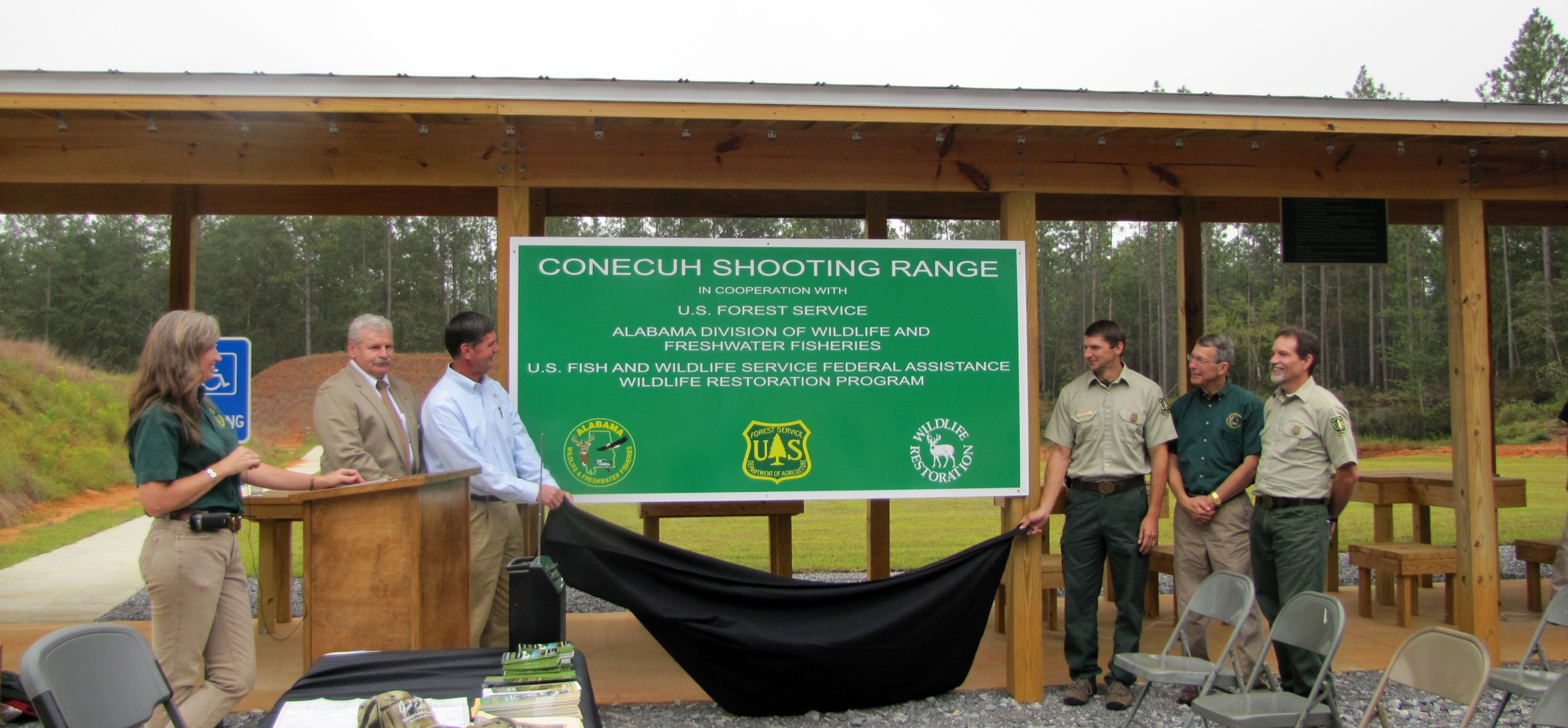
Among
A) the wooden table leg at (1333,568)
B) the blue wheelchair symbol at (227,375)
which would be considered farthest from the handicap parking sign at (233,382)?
the wooden table leg at (1333,568)

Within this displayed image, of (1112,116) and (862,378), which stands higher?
(1112,116)

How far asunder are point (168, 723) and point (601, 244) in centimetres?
240

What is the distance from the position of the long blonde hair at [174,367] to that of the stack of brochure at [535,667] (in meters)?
1.35

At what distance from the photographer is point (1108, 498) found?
4.46 meters

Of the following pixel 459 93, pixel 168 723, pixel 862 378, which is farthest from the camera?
pixel 862 378

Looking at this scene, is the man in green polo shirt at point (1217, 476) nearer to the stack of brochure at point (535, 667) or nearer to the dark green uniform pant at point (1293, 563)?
the dark green uniform pant at point (1293, 563)

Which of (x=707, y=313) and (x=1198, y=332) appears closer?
(x=707, y=313)

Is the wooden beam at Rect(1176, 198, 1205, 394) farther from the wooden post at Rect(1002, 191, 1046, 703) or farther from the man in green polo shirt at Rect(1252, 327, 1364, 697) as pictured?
the wooden post at Rect(1002, 191, 1046, 703)

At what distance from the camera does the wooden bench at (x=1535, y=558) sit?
236 inches

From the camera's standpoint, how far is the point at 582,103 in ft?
12.9

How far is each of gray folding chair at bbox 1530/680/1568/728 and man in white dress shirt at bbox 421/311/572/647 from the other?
3.38 meters

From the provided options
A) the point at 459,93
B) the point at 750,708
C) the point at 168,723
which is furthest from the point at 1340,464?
the point at 168,723

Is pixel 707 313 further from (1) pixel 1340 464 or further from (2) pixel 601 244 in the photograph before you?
(1) pixel 1340 464

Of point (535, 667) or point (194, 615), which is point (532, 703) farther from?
point (194, 615)
